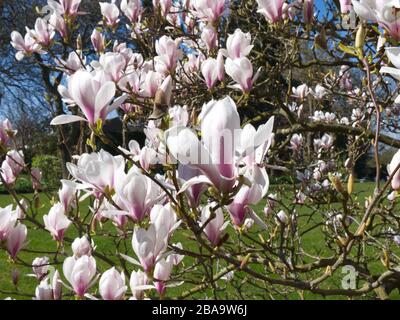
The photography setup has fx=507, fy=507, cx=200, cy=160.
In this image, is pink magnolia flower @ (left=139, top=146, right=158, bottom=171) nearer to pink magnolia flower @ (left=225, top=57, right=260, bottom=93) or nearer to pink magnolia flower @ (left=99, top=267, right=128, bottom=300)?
pink magnolia flower @ (left=99, top=267, right=128, bottom=300)

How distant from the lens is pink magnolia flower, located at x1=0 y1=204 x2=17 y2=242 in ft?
5.21

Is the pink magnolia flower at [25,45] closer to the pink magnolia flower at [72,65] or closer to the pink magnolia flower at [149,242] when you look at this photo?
A: the pink magnolia flower at [72,65]

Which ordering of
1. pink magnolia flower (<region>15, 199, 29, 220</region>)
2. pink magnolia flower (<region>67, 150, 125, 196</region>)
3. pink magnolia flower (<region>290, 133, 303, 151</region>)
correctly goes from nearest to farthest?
1. pink magnolia flower (<region>67, 150, 125, 196</region>)
2. pink magnolia flower (<region>15, 199, 29, 220</region>)
3. pink magnolia flower (<region>290, 133, 303, 151</region>)

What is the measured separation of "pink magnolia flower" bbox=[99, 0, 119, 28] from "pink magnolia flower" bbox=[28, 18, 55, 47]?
1.19ft

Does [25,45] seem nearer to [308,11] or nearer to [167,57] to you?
A: [167,57]

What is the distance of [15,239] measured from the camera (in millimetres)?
1699

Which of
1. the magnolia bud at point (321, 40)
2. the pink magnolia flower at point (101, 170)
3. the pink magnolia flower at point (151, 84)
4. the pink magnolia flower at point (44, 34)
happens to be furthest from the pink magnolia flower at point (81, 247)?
the pink magnolia flower at point (44, 34)

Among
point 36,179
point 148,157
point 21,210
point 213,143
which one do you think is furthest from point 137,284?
point 36,179

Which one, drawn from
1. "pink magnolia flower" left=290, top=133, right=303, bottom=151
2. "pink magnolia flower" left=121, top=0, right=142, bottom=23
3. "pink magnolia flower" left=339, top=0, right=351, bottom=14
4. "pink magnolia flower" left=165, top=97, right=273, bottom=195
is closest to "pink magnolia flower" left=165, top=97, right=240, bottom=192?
"pink magnolia flower" left=165, top=97, right=273, bottom=195

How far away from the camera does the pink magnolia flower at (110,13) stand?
2965 mm

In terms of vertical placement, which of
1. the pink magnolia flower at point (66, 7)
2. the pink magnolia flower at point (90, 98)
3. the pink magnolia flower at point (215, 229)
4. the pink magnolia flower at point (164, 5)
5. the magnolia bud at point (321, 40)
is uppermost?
the pink magnolia flower at point (164, 5)

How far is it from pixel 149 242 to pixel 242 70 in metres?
0.92

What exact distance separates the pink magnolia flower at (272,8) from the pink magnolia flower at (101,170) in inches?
46.5
